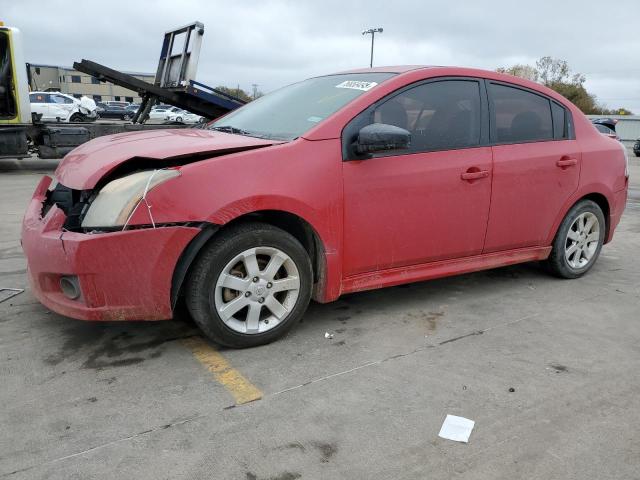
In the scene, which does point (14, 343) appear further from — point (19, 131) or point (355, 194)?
point (19, 131)

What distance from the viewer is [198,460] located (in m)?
2.19

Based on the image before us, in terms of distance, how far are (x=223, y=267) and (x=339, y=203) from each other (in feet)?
2.56

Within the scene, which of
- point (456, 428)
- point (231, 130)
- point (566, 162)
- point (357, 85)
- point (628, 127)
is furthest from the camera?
point (628, 127)

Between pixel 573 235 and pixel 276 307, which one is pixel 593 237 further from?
pixel 276 307

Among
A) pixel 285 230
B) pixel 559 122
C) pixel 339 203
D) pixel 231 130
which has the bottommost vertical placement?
pixel 285 230

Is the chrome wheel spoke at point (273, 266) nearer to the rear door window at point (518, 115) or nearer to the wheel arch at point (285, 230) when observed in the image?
the wheel arch at point (285, 230)

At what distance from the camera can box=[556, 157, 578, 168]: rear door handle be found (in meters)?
4.21

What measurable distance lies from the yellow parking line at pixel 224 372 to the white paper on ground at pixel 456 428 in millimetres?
876

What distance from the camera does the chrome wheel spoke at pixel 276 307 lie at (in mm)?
3146

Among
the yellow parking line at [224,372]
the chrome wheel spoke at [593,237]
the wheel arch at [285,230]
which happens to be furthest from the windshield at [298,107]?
the chrome wheel spoke at [593,237]

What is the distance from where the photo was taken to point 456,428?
96.5 inches

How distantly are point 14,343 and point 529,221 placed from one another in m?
3.54

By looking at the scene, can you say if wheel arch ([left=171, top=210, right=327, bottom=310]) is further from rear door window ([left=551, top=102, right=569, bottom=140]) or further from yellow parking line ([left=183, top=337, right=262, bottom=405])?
rear door window ([left=551, top=102, right=569, bottom=140])

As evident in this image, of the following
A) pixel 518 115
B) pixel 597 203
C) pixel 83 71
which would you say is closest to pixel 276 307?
pixel 518 115
